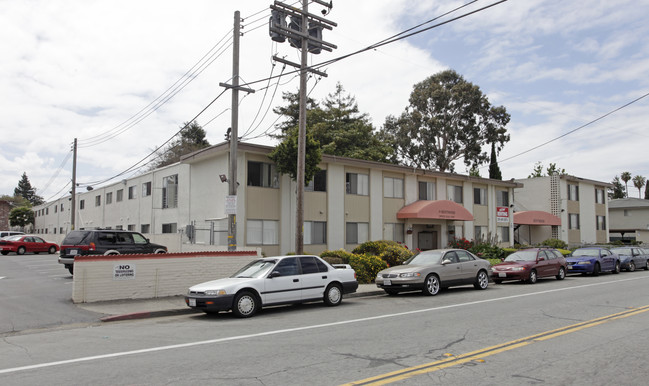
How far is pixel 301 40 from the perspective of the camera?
60.1ft

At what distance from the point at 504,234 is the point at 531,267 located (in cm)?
1896

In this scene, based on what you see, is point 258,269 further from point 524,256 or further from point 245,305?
point 524,256

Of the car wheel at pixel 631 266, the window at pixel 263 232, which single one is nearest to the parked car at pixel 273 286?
the window at pixel 263 232

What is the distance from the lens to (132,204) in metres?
34.3

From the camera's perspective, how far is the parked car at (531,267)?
18.7m

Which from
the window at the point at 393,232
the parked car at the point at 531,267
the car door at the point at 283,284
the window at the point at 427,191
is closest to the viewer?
the car door at the point at 283,284

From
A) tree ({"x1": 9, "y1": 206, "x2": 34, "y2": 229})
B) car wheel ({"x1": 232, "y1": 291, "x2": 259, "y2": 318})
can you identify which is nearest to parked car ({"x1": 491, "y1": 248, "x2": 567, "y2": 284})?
car wheel ({"x1": 232, "y1": 291, "x2": 259, "y2": 318})

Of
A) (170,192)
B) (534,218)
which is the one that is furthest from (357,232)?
(534,218)

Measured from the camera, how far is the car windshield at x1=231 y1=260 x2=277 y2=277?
11721 mm

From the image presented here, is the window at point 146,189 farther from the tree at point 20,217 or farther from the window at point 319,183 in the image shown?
the tree at point 20,217

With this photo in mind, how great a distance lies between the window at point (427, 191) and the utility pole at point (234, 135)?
661 inches

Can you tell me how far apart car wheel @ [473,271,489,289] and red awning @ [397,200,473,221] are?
11.2 meters

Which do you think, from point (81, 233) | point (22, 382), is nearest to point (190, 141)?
point (81, 233)

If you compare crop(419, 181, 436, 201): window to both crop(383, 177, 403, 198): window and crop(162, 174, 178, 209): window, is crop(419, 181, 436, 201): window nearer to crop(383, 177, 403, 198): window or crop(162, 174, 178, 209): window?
crop(383, 177, 403, 198): window
